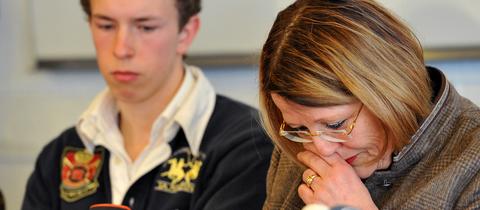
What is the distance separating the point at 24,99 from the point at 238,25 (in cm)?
77

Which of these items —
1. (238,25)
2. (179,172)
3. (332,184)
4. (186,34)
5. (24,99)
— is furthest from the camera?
(24,99)

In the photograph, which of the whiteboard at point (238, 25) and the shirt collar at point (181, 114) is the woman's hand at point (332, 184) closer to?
the shirt collar at point (181, 114)

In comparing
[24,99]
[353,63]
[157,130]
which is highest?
[353,63]

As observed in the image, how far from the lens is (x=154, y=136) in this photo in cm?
174

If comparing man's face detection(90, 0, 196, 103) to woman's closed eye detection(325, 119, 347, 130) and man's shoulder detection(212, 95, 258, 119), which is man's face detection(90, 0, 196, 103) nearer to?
man's shoulder detection(212, 95, 258, 119)

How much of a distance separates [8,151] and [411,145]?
5.08 ft

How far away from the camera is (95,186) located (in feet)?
5.78

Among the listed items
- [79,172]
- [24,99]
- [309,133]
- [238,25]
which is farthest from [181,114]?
[24,99]

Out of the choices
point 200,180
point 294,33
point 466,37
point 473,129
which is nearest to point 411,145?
point 473,129

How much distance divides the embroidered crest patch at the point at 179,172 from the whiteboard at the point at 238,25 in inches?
15.9

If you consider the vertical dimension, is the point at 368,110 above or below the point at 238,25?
above

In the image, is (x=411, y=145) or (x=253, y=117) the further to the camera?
(x=253, y=117)

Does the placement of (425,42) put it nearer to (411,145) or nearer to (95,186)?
(411,145)

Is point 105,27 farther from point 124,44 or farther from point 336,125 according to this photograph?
point 336,125
